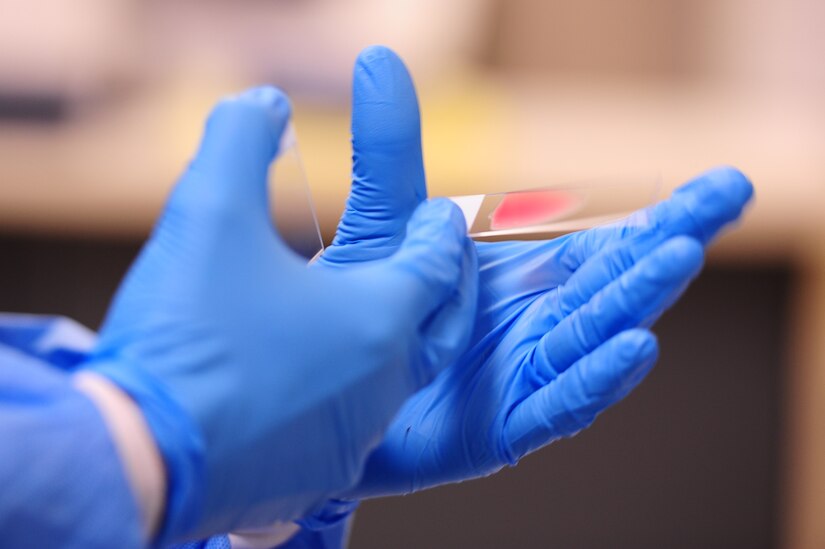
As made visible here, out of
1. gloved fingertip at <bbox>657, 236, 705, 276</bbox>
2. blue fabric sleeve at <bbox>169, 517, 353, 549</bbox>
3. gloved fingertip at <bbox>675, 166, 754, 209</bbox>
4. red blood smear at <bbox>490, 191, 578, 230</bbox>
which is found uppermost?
gloved fingertip at <bbox>675, 166, 754, 209</bbox>

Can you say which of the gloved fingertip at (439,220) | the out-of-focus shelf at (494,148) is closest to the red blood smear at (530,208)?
the gloved fingertip at (439,220)

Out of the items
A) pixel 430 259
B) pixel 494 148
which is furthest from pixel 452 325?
pixel 494 148

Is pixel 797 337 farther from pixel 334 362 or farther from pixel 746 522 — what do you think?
pixel 334 362

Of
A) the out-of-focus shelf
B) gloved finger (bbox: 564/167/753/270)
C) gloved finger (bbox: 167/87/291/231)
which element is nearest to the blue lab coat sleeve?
gloved finger (bbox: 167/87/291/231)

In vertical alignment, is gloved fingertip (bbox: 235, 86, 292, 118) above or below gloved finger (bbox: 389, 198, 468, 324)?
above

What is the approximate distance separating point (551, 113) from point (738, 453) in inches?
39.4

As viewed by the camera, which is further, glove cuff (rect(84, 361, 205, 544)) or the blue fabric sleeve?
the blue fabric sleeve

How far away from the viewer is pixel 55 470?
455mm

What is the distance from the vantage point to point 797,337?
193 cm

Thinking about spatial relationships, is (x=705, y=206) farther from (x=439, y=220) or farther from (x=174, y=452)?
(x=174, y=452)

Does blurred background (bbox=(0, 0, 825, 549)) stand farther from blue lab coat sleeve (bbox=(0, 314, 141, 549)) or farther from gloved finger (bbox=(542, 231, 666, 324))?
blue lab coat sleeve (bbox=(0, 314, 141, 549))

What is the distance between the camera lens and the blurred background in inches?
74.4

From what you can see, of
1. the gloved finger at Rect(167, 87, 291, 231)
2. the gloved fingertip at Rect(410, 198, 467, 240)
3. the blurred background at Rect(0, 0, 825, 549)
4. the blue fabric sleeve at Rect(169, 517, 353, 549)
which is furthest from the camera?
the blurred background at Rect(0, 0, 825, 549)

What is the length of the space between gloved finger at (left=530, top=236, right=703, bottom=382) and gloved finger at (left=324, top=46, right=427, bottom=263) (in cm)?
20
